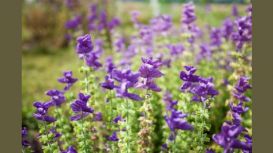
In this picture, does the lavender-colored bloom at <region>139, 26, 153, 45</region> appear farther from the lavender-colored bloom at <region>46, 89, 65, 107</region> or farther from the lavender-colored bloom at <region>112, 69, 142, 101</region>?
the lavender-colored bloom at <region>112, 69, 142, 101</region>

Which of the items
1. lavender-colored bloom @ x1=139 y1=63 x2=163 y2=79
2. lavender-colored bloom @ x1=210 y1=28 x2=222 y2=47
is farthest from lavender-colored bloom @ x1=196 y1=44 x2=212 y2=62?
lavender-colored bloom @ x1=139 y1=63 x2=163 y2=79

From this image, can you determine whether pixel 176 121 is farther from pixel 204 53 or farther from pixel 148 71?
pixel 204 53

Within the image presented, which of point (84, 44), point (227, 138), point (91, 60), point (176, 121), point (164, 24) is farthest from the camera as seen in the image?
point (164, 24)

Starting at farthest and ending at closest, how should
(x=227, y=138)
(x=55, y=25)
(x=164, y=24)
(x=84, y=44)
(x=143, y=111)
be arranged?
(x=55, y=25) < (x=164, y=24) < (x=84, y=44) < (x=143, y=111) < (x=227, y=138)

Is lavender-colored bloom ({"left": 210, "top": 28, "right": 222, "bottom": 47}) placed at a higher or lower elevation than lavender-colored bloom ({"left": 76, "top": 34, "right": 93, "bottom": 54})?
lower

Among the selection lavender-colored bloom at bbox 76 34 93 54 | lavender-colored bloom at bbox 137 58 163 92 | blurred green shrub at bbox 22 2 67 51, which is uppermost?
lavender-colored bloom at bbox 76 34 93 54

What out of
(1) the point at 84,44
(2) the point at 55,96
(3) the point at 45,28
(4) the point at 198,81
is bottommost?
(3) the point at 45,28

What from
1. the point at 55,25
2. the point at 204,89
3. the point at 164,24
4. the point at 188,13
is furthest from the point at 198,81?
the point at 55,25
